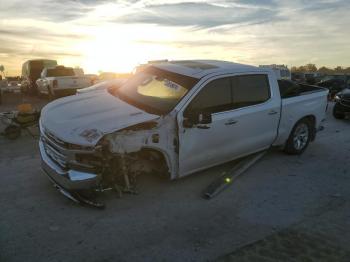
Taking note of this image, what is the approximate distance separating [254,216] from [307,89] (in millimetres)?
4183

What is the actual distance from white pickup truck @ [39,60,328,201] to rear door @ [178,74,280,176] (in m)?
0.02

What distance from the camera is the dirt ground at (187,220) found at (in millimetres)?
3768

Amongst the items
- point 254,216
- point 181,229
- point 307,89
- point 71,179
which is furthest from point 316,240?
point 307,89

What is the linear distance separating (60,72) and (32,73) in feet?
16.1

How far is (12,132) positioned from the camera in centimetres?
845

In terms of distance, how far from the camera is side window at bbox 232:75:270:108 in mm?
5797

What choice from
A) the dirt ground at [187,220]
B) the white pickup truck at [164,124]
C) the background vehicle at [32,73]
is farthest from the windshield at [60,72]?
the white pickup truck at [164,124]

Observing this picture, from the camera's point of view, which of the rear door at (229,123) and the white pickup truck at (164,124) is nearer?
Result: the white pickup truck at (164,124)

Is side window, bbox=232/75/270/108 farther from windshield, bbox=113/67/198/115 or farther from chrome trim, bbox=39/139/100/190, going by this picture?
chrome trim, bbox=39/139/100/190

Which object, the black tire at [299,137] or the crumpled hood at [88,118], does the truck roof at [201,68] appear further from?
the black tire at [299,137]

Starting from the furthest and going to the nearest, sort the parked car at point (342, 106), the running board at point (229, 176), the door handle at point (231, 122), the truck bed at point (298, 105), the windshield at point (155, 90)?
the parked car at point (342, 106)
the truck bed at point (298, 105)
the door handle at point (231, 122)
the running board at point (229, 176)
the windshield at point (155, 90)

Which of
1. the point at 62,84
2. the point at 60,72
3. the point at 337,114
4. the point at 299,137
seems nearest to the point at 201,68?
the point at 299,137

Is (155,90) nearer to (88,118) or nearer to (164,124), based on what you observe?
(164,124)

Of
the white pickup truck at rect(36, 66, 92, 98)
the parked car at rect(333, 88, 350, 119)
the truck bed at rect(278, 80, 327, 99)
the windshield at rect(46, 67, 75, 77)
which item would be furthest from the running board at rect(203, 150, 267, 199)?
the windshield at rect(46, 67, 75, 77)
